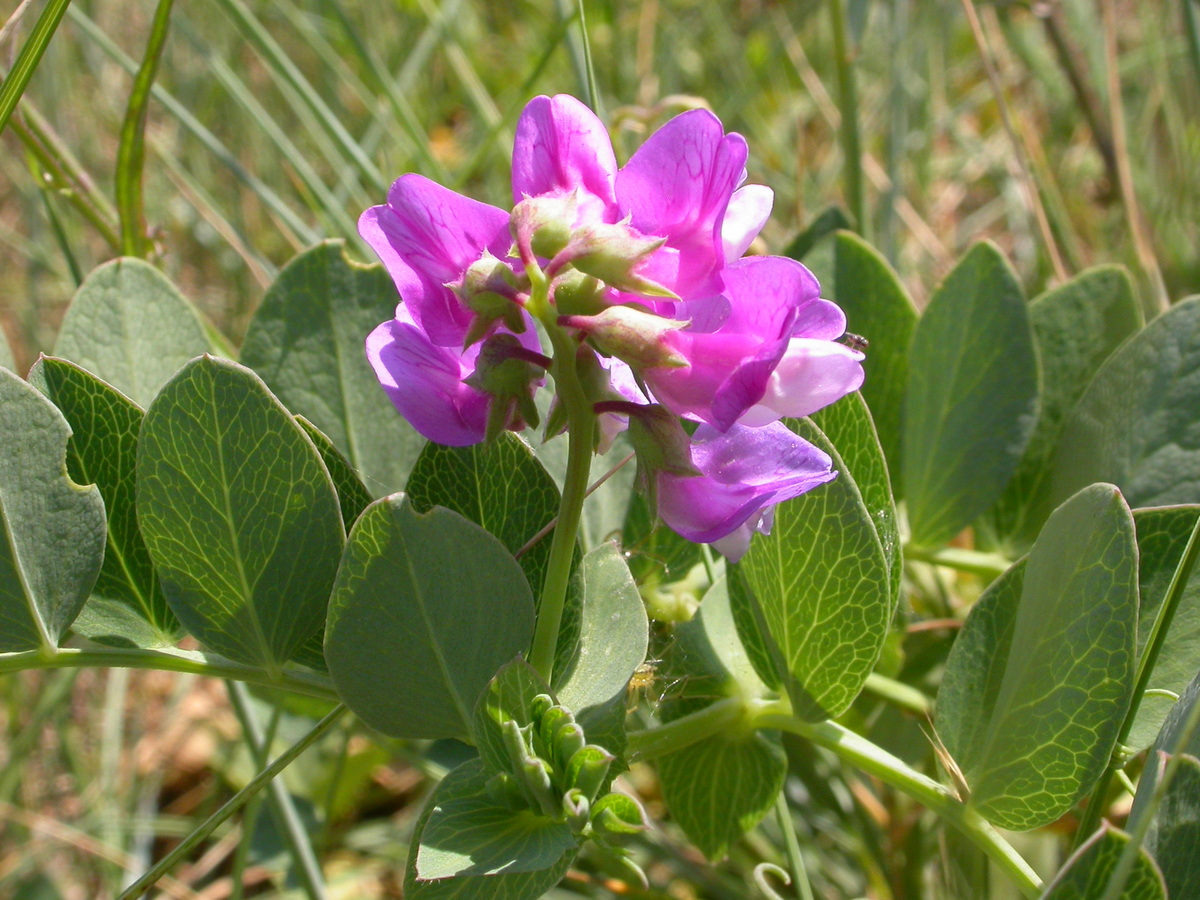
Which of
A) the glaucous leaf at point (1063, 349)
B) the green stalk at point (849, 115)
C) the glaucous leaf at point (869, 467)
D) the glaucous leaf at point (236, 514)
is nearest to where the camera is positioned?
the glaucous leaf at point (236, 514)

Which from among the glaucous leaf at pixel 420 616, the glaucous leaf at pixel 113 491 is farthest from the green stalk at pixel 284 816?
the glaucous leaf at pixel 420 616

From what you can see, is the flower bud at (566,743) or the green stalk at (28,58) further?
the green stalk at (28,58)

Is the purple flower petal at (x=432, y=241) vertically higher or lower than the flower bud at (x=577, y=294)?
higher

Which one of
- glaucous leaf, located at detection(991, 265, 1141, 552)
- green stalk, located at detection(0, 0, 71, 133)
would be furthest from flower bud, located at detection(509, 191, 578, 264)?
glaucous leaf, located at detection(991, 265, 1141, 552)

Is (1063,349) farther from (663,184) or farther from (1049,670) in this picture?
(663,184)

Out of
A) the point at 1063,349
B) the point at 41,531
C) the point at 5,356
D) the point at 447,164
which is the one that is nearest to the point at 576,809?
the point at 41,531

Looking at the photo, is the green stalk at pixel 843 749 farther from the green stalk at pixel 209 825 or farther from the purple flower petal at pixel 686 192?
the purple flower petal at pixel 686 192

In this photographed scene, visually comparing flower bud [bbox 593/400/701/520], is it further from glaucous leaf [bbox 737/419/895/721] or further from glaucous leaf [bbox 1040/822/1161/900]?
glaucous leaf [bbox 1040/822/1161/900]
